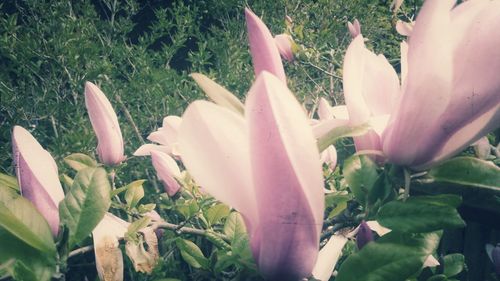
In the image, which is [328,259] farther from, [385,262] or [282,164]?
[282,164]

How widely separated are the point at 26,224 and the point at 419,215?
1.48 feet

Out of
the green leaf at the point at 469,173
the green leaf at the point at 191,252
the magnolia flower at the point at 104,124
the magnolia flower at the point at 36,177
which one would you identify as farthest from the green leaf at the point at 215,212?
the green leaf at the point at 469,173

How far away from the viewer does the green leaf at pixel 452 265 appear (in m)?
0.90

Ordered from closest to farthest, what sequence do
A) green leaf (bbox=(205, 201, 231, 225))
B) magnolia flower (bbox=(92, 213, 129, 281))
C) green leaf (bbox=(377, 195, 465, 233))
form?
green leaf (bbox=(377, 195, 465, 233)) < magnolia flower (bbox=(92, 213, 129, 281)) < green leaf (bbox=(205, 201, 231, 225))

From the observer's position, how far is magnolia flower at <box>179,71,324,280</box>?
34 cm

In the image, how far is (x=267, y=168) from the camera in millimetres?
345

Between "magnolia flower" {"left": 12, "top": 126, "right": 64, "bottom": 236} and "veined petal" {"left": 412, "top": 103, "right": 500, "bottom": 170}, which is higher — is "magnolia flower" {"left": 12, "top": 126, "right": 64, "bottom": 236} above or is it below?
below

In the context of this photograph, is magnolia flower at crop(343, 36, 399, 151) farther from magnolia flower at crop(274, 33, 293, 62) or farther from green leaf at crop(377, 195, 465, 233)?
magnolia flower at crop(274, 33, 293, 62)

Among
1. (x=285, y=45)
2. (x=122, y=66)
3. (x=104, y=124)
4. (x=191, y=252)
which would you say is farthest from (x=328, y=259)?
(x=122, y=66)

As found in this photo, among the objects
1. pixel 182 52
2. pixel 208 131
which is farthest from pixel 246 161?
pixel 182 52

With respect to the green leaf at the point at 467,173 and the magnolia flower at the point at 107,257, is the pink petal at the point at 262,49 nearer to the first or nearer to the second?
the green leaf at the point at 467,173

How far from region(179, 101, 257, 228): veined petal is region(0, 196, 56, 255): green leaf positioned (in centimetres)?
23

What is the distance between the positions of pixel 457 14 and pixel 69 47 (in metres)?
1.58

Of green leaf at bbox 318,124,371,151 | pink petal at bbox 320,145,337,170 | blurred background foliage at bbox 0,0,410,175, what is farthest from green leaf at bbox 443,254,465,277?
blurred background foliage at bbox 0,0,410,175
